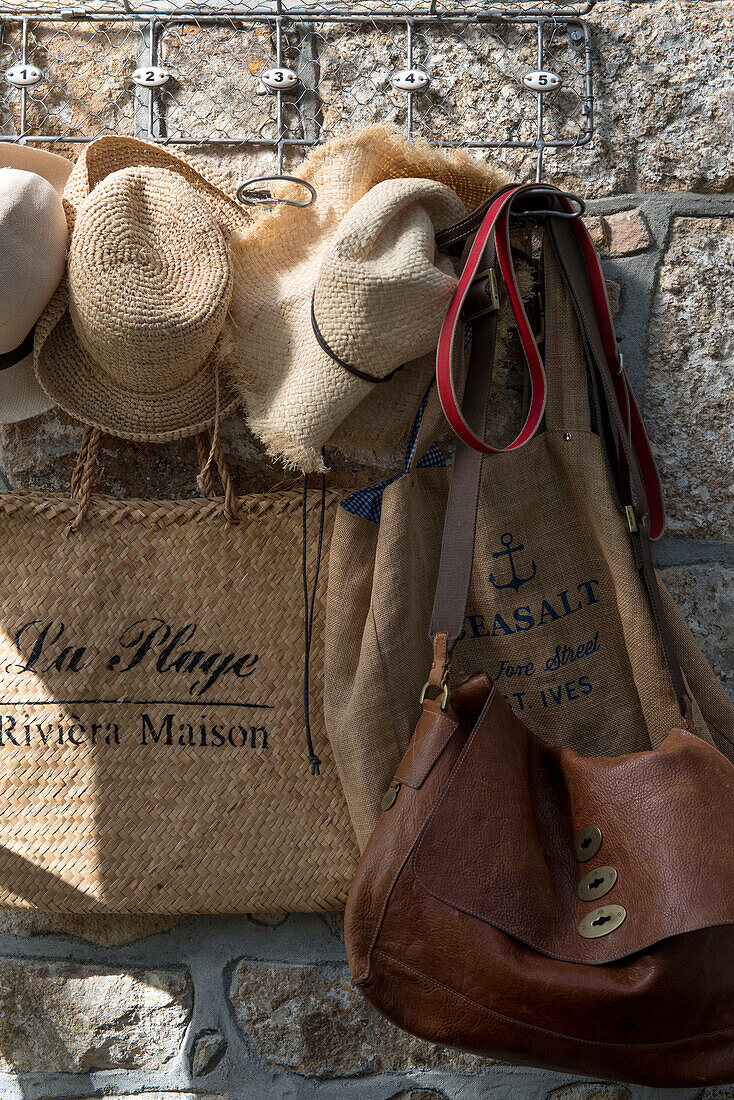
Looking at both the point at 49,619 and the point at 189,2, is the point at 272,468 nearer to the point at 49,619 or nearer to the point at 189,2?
the point at 49,619

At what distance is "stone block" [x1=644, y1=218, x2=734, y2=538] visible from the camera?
907 mm

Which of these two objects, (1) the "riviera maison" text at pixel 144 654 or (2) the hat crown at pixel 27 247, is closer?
(2) the hat crown at pixel 27 247

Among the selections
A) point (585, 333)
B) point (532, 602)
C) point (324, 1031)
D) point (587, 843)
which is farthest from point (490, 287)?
point (324, 1031)

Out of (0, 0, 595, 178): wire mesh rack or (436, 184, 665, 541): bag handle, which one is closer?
(436, 184, 665, 541): bag handle

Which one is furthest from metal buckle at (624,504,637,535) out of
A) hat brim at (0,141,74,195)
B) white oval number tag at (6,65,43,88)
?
white oval number tag at (6,65,43,88)

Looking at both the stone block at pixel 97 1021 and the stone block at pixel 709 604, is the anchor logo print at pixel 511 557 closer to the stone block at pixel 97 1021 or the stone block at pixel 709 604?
the stone block at pixel 709 604

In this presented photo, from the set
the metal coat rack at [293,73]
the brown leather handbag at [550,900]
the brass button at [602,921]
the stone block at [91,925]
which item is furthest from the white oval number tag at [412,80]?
the stone block at [91,925]

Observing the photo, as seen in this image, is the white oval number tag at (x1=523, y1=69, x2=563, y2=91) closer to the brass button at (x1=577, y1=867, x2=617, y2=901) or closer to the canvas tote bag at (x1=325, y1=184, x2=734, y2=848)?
the canvas tote bag at (x1=325, y1=184, x2=734, y2=848)

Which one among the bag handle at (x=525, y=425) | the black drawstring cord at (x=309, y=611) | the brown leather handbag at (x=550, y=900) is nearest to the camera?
the brown leather handbag at (x=550, y=900)

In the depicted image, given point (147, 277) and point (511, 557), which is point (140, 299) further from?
point (511, 557)

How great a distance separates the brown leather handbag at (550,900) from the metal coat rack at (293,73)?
63 centimetres

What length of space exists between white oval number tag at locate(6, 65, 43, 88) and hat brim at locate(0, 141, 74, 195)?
11cm

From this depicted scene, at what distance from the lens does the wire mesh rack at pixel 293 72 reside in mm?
925

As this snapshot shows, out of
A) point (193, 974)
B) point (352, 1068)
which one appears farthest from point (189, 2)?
point (352, 1068)
